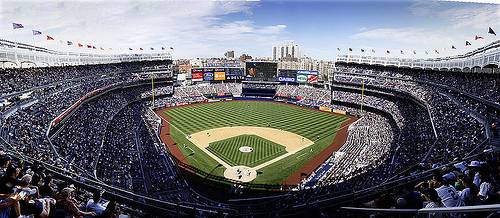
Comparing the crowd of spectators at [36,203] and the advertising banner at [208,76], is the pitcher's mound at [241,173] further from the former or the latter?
the advertising banner at [208,76]

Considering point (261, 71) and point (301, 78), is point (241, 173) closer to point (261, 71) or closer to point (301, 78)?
point (301, 78)

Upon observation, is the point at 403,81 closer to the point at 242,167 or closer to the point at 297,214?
the point at 242,167

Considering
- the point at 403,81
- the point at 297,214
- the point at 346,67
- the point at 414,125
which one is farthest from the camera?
the point at 346,67

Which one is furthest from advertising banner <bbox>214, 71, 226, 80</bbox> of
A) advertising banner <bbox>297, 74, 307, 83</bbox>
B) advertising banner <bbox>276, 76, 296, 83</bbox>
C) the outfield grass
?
advertising banner <bbox>297, 74, 307, 83</bbox>

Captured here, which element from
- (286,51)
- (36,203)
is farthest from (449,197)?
(286,51)

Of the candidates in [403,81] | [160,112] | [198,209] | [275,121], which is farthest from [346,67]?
[198,209]

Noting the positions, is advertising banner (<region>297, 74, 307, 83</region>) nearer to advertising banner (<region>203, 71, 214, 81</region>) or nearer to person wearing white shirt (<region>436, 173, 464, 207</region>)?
advertising banner (<region>203, 71, 214, 81</region>)

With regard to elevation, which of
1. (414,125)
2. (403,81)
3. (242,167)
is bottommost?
(242,167)

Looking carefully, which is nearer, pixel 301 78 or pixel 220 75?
pixel 301 78
